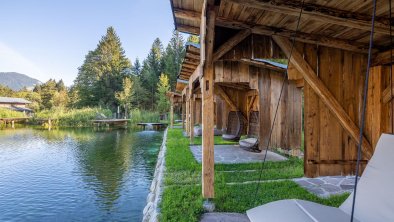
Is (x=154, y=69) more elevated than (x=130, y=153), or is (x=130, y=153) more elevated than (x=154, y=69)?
(x=154, y=69)

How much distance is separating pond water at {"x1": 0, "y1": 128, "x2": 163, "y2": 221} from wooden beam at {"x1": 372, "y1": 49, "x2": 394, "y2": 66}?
4799 millimetres

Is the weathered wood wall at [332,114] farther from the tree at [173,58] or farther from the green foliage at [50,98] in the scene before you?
the green foliage at [50,98]

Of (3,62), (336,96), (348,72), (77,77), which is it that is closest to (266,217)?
(336,96)

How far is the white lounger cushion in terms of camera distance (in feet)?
7.23

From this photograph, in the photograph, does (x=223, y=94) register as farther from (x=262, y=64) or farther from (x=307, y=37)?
(x=307, y=37)

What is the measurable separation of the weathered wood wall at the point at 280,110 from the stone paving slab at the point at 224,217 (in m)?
4.45

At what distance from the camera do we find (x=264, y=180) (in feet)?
16.4

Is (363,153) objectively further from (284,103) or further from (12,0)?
(12,0)

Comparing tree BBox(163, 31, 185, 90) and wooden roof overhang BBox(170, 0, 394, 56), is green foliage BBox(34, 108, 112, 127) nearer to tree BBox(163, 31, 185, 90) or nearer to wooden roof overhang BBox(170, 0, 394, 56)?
tree BBox(163, 31, 185, 90)

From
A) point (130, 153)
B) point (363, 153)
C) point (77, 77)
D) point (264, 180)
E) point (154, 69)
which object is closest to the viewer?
point (363, 153)

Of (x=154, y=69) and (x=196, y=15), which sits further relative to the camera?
(x=154, y=69)

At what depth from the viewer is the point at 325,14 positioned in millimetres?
3346

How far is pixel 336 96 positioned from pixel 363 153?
3.38ft

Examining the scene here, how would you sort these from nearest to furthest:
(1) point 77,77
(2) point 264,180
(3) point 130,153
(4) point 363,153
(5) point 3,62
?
(4) point 363,153 < (2) point 264,180 < (3) point 130,153 < (1) point 77,77 < (5) point 3,62
